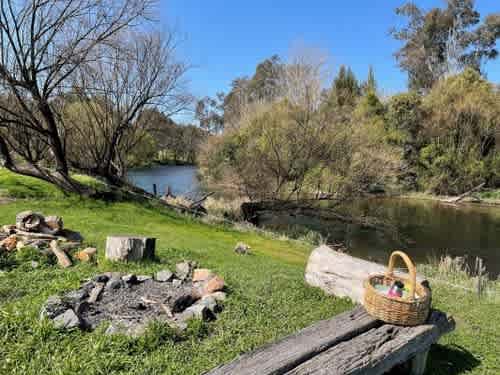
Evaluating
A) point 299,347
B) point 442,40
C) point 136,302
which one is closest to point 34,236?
point 136,302

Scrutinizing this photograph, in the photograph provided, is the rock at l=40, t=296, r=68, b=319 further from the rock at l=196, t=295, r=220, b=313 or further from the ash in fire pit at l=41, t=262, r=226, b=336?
the rock at l=196, t=295, r=220, b=313

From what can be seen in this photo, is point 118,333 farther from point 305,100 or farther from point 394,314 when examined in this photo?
point 305,100

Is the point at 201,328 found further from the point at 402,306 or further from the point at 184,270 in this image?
the point at 402,306

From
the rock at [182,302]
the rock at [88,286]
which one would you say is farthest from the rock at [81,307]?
the rock at [182,302]

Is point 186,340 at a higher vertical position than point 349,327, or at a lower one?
lower

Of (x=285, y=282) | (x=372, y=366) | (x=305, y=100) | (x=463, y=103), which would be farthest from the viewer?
(x=463, y=103)

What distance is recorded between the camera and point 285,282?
413cm

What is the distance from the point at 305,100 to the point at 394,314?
1128 centimetres

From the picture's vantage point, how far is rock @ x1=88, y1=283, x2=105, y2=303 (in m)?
2.92

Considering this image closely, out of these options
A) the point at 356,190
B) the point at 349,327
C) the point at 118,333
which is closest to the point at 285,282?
the point at 349,327

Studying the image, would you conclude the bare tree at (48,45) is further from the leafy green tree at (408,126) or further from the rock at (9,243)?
the leafy green tree at (408,126)

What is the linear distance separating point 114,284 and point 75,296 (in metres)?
0.38

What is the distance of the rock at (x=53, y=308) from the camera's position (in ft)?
8.23

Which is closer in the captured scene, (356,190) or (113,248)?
(113,248)
